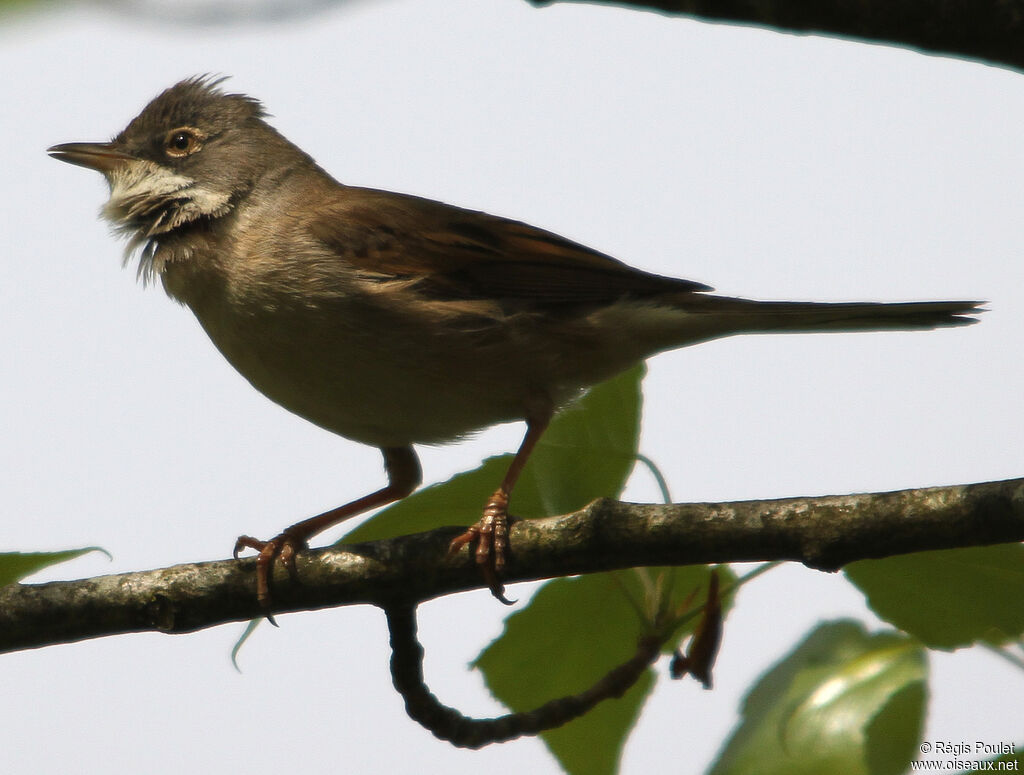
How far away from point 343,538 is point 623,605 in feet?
2.71

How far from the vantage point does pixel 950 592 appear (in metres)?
2.71

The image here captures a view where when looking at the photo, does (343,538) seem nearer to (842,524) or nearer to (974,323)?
(842,524)

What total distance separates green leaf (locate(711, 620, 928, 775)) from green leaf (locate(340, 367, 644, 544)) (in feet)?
2.64

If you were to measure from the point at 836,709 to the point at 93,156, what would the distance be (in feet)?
12.8

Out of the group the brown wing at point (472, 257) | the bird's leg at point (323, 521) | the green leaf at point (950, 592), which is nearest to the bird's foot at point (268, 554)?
the bird's leg at point (323, 521)

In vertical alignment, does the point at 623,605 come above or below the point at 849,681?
above

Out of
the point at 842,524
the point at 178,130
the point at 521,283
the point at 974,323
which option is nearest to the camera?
the point at 842,524

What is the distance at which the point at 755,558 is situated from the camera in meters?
2.60

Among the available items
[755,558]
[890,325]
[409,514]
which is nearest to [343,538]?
[409,514]

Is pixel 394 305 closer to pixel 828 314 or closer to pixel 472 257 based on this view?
pixel 472 257

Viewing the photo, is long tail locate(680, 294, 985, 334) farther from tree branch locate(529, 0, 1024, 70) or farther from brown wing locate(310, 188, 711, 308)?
tree branch locate(529, 0, 1024, 70)

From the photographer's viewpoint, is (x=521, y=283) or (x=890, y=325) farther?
(x=521, y=283)

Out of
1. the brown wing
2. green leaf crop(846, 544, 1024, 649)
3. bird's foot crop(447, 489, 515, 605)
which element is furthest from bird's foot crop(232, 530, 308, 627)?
green leaf crop(846, 544, 1024, 649)

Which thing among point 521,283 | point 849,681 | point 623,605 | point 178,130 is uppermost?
point 178,130
